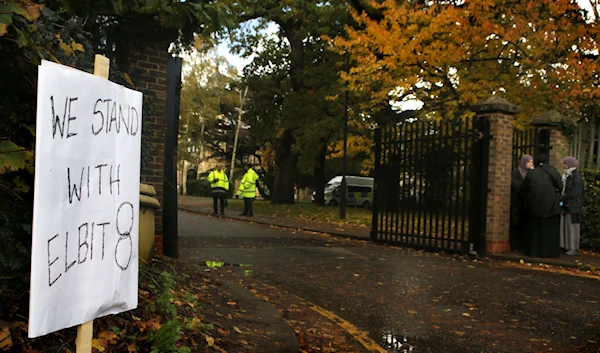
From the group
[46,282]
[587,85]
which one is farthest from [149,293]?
[587,85]

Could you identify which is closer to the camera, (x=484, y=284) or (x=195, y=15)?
(x=195, y=15)

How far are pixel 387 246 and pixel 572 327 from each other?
6747 mm

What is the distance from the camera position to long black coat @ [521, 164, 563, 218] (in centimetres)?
1006

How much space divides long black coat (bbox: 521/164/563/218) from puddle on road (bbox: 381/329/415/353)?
19.6 ft

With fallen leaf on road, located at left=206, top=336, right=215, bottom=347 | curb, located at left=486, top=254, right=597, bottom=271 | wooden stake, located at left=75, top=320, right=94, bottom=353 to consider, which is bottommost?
curb, located at left=486, top=254, right=597, bottom=271

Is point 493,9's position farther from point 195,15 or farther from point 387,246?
point 195,15

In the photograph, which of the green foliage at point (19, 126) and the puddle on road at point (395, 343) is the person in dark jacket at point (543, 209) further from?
the green foliage at point (19, 126)

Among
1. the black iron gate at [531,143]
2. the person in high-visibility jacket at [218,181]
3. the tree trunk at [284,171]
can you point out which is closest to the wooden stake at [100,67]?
the black iron gate at [531,143]

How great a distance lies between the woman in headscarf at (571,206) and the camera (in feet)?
34.0

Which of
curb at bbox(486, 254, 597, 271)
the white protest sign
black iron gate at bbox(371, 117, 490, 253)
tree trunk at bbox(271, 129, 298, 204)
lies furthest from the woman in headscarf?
tree trunk at bbox(271, 129, 298, 204)

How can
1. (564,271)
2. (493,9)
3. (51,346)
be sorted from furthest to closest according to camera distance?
(493,9) < (564,271) < (51,346)

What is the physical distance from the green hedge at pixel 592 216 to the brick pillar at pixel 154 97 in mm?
8337

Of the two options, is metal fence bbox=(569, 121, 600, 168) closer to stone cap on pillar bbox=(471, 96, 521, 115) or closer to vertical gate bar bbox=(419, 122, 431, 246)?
stone cap on pillar bbox=(471, 96, 521, 115)

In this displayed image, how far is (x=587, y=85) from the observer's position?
42.4 feet
